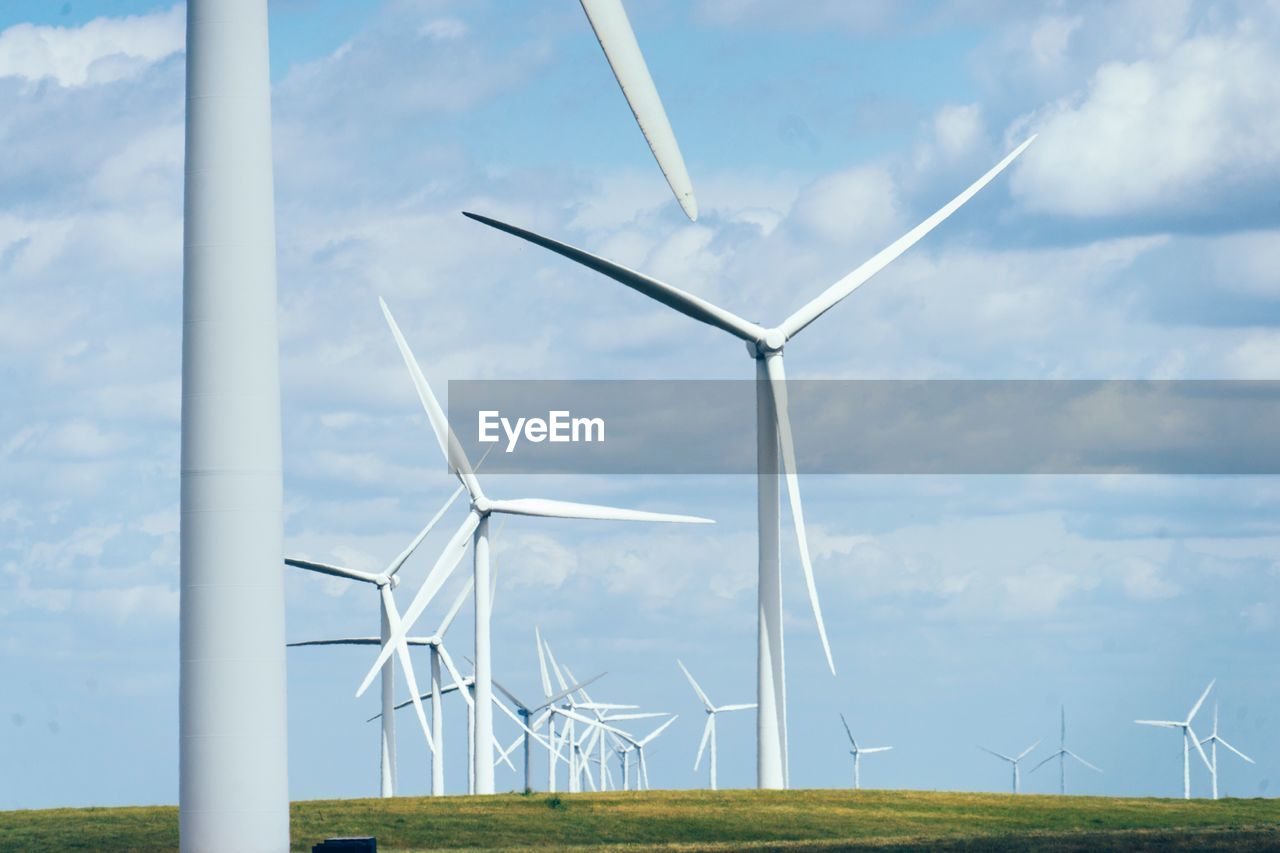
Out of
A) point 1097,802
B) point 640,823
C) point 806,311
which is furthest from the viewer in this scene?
point 806,311

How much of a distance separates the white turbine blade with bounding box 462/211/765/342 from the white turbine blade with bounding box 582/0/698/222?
3168 centimetres

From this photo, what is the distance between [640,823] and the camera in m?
63.5

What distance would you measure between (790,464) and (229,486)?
40481mm

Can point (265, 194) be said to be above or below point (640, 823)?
above

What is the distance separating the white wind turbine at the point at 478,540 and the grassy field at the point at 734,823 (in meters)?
17.5

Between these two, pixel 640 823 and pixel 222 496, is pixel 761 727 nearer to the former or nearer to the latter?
pixel 640 823

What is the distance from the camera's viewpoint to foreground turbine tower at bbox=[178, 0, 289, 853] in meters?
32.8

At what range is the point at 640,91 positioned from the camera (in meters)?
34.0

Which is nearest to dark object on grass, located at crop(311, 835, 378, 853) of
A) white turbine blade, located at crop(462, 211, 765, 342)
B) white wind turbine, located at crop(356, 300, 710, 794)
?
A: white turbine blade, located at crop(462, 211, 765, 342)

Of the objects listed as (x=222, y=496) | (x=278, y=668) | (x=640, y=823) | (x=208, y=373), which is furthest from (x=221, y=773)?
(x=640, y=823)

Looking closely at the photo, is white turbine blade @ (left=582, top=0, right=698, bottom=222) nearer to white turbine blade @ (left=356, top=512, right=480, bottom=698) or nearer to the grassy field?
the grassy field

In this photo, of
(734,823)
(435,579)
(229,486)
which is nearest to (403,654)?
(435,579)

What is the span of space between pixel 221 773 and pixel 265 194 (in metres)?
10.2

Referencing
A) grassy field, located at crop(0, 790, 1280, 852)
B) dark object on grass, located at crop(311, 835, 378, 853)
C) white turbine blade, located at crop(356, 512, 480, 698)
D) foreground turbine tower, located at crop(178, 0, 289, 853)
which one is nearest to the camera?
foreground turbine tower, located at crop(178, 0, 289, 853)
